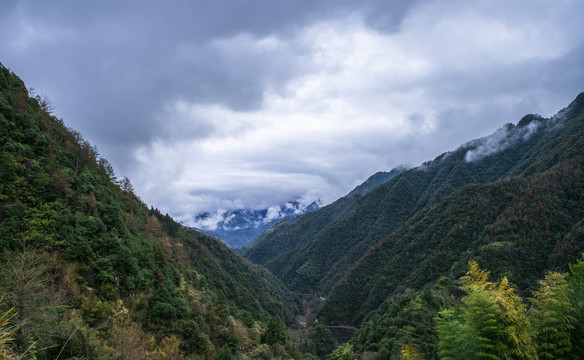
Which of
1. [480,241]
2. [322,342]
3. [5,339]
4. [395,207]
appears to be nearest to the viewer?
[5,339]

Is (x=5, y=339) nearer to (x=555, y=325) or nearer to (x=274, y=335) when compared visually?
(x=555, y=325)

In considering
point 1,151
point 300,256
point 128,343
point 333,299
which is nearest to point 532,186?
point 333,299

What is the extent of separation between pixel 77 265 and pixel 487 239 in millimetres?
90551

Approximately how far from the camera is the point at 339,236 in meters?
183

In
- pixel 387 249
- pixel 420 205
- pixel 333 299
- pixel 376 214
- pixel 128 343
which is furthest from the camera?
pixel 376 214

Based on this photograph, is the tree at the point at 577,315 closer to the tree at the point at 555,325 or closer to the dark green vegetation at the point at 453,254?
the tree at the point at 555,325

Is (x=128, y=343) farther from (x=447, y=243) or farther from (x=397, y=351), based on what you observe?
(x=447, y=243)

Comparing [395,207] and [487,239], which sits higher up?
[395,207]

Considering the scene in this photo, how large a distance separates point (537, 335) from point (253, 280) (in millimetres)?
100855

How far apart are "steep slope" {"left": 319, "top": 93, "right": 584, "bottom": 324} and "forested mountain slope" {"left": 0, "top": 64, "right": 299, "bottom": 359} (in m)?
63.6

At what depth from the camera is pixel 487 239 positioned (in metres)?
75.1

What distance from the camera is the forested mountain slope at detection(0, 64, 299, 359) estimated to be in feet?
46.2

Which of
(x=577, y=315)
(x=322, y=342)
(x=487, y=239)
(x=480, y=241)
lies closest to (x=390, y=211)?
(x=480, y=241)

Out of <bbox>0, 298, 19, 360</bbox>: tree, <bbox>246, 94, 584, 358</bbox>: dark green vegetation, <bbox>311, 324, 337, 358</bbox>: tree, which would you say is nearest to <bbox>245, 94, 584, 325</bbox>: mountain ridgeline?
<bbox>246, 94, 584, 358</bbox>: dark green vegetation
